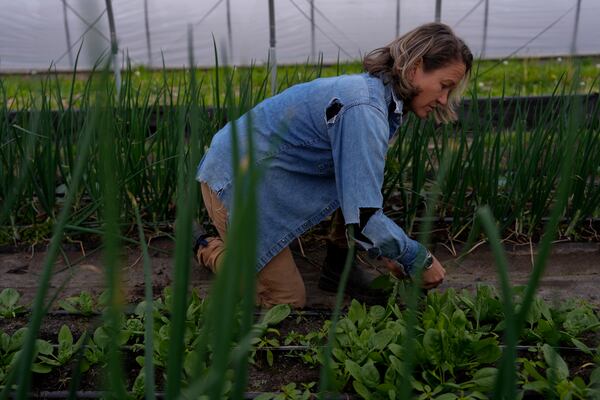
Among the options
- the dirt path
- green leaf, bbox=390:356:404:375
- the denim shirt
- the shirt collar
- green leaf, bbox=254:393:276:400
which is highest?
the shirt collar

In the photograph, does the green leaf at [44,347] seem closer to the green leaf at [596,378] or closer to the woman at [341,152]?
the woman at [341,152]

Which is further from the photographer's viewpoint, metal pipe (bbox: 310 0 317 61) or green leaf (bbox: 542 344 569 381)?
metal pipe (bbox: 310 0 317 61)

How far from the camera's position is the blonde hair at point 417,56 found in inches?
61.5

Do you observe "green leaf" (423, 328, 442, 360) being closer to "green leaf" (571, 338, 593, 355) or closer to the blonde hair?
"green leaf" (571, 338, 593, 355)

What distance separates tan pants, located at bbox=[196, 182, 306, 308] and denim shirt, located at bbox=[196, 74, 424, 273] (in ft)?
0.13

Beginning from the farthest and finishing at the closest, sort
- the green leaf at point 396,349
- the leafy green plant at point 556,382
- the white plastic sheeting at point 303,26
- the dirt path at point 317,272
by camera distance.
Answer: the white plastic sheeting at point 303,26
the dirt path at point 317,272
the green leaf at point 396,349
the leafy green plant at point 556,382

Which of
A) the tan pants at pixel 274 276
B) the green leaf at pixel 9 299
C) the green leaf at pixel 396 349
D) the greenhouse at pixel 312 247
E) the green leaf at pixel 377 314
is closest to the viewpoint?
the greenhouse at pixel 312 247

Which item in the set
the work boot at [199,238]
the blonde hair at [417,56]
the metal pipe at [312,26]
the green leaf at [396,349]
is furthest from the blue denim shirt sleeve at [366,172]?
the metal pipe at [312,26]

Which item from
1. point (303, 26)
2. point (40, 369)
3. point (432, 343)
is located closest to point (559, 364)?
point (432, 343)

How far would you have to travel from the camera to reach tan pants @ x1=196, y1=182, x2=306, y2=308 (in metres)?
1.81

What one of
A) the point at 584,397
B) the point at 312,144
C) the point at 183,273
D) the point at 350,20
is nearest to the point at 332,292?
the point at 312,144

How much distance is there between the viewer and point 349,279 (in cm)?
191

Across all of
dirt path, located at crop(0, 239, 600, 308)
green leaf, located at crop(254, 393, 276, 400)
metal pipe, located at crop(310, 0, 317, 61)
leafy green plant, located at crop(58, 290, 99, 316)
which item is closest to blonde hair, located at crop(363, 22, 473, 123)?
dirt path, located at crop(0, 239, 600, 308)

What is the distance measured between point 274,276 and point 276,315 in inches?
10.0
